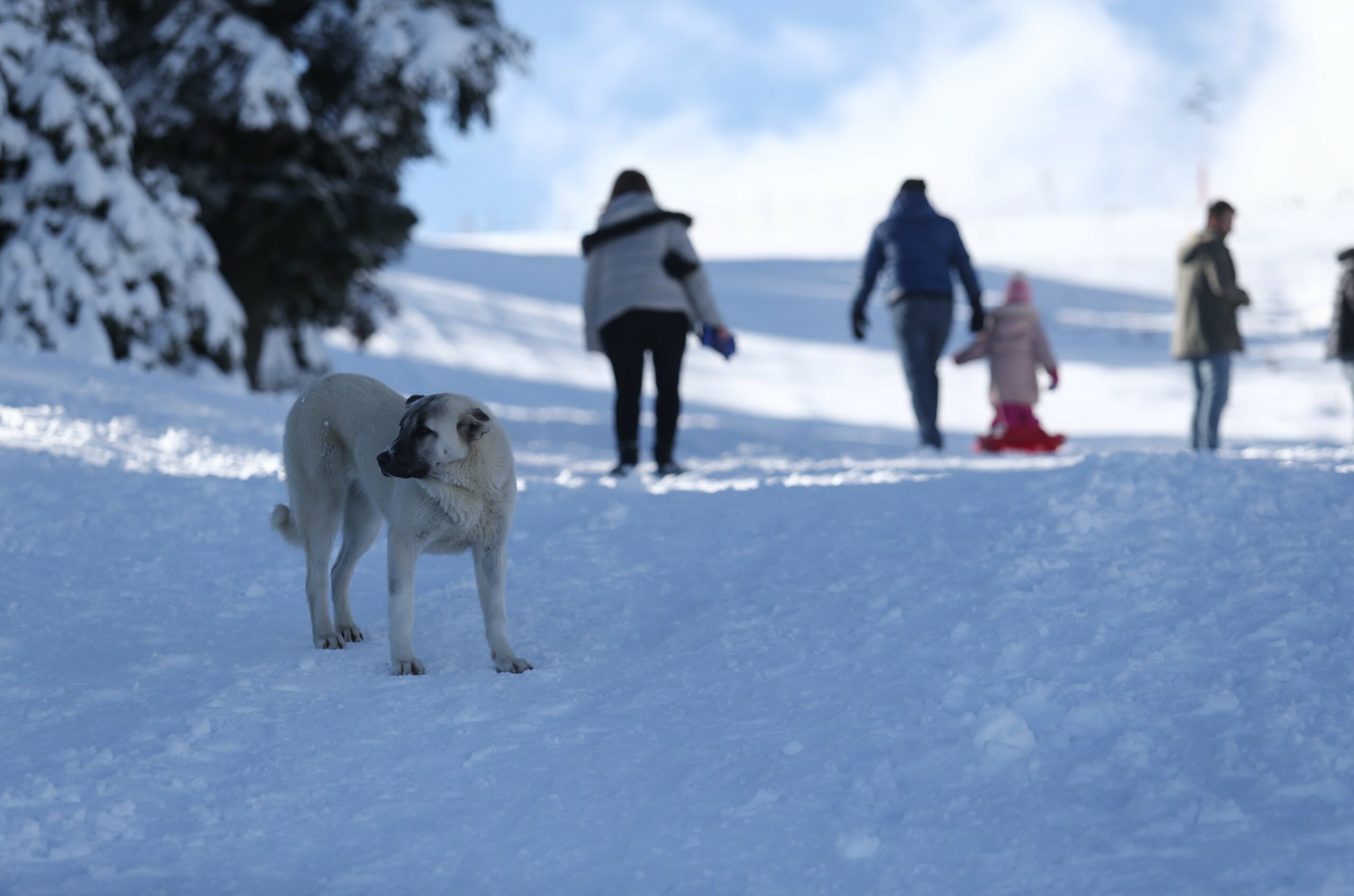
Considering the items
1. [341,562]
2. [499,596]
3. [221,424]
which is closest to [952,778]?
[499,596]

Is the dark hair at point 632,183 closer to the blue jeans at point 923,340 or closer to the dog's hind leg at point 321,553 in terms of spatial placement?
the blue jeans at point 923,340

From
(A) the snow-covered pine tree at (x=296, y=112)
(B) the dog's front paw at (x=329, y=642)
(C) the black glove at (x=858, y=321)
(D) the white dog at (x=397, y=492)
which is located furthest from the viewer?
(A) the snow-covered pine tree at (x=296, y=112)

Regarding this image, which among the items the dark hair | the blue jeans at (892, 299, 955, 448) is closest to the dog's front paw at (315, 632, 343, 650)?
the dark hair

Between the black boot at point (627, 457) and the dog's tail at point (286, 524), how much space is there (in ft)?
12.3

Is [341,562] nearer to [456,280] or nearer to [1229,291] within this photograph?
[1229,291]

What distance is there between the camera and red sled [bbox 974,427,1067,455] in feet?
34.0

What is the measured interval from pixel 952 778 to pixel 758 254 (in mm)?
38768

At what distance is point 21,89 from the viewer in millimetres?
12969

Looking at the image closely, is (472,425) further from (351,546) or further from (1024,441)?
(1024,441)

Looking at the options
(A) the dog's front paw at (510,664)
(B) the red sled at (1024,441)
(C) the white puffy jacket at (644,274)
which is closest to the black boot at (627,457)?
(C) the white puffy jacket at (644,274)

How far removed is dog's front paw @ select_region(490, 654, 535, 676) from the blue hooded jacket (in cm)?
581

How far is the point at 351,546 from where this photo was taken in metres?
4.77

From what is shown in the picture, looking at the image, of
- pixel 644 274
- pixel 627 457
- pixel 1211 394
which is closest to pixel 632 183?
pixel 644 274

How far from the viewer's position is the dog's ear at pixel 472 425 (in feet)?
13.5
